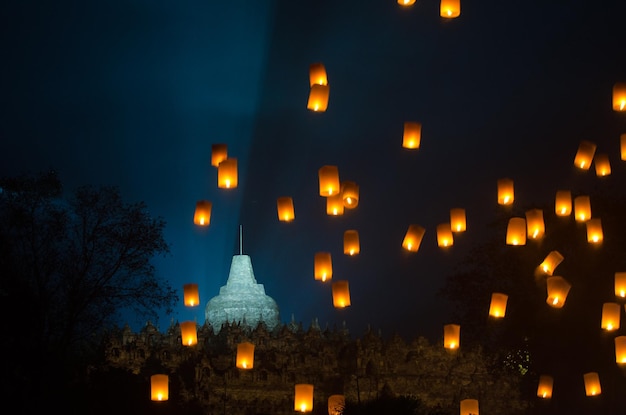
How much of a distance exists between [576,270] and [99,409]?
34.6 feet

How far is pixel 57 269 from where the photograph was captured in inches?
739

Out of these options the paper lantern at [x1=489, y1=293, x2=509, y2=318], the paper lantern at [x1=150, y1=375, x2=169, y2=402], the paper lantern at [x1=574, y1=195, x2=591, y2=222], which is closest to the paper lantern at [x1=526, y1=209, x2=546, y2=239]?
the paper lantern at [x1=574, y1=195, x2=591, y2=222]

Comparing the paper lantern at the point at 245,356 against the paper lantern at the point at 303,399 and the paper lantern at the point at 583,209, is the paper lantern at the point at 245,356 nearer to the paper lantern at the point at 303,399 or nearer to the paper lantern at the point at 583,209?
the paper lantern at the point at 303,399

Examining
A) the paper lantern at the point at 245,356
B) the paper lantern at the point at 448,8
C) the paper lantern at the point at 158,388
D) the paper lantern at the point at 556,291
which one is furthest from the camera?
the paper lantern at the point at 245,356

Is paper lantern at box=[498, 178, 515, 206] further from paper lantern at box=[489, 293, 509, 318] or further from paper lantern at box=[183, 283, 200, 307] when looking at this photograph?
paper lantern at box=[183, 283, 200, 307]

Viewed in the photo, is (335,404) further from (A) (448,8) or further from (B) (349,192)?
(A) (448,8)

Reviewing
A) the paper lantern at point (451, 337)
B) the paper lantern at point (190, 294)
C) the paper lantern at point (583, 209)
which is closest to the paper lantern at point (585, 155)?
the paper lantern at point (583, 209)

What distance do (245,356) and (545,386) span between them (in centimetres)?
583

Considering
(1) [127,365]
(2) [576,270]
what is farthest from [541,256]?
(1) [127,365]

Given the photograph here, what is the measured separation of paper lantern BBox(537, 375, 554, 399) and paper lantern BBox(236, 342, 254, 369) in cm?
561

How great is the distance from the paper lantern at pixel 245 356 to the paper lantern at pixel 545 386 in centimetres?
561

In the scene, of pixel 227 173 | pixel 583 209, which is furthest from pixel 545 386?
pixel 227 173

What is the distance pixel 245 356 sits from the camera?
17.1 meters

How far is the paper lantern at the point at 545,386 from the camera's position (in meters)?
18.8
